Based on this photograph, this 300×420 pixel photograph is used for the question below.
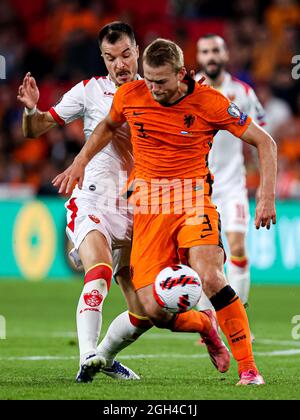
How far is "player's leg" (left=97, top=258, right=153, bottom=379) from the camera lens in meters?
7.22

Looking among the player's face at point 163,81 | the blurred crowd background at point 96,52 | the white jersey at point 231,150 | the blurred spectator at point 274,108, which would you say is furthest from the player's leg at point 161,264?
the blurred spectator at point 274,108

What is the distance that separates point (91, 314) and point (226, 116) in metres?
1.53

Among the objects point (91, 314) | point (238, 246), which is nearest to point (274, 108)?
point (238, 246)

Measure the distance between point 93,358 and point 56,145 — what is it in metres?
11.4

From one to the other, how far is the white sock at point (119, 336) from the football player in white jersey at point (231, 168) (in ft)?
9.94

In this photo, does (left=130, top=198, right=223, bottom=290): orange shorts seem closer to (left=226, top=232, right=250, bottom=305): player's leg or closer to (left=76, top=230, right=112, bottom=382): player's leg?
(left=76, top=230, right=112, bottom=382): player's leg

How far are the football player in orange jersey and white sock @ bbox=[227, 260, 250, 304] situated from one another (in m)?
3.16

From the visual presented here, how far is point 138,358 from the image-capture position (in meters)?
8.51

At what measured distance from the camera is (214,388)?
654cm

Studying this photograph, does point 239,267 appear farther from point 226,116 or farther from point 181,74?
point 181,74

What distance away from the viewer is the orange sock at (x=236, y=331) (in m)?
6.72

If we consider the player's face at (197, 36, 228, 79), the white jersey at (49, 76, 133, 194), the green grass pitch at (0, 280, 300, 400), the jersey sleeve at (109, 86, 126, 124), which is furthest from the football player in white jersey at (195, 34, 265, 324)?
the jersey sleeve at (109, 86, 126, 124)
